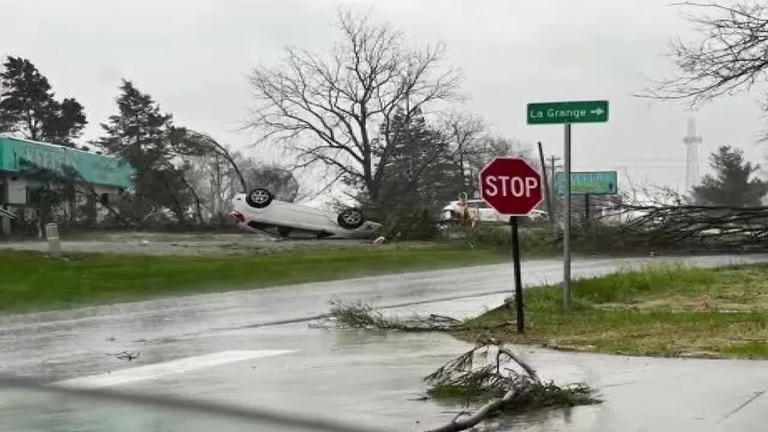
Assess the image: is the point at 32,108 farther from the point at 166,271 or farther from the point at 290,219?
the point at 166,271

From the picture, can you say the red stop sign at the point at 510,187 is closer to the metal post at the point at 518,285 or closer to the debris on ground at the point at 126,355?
the metal post at the point at 518,285

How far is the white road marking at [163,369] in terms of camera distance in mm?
10055

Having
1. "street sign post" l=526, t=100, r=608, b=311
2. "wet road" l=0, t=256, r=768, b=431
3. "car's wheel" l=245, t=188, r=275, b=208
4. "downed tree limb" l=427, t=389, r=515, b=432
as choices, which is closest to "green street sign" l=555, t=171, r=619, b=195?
"car's wheel" l=245, t=188, r=275, b=208

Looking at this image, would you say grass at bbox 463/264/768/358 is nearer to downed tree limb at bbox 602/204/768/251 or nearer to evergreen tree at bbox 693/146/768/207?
downed tree limb at bbox 602/204/768/251

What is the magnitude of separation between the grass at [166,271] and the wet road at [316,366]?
6.06 feet

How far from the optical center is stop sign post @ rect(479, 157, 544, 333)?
12.5m

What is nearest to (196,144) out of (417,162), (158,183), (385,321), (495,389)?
(158,183)

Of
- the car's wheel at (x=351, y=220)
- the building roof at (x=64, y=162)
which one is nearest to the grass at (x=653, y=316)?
the car's wheel at (x=351, y=220)

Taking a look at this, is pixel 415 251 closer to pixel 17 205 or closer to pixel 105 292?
pixel 105 292

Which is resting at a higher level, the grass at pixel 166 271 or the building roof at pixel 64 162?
the building roof at pixel 64 162

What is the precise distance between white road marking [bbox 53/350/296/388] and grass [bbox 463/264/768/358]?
2.85 meters

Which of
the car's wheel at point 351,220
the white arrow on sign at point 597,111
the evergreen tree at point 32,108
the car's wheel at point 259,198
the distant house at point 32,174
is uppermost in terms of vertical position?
the evergreen tree at point 32,108

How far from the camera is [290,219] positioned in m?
40.1

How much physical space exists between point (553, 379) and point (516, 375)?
0.67 metres
